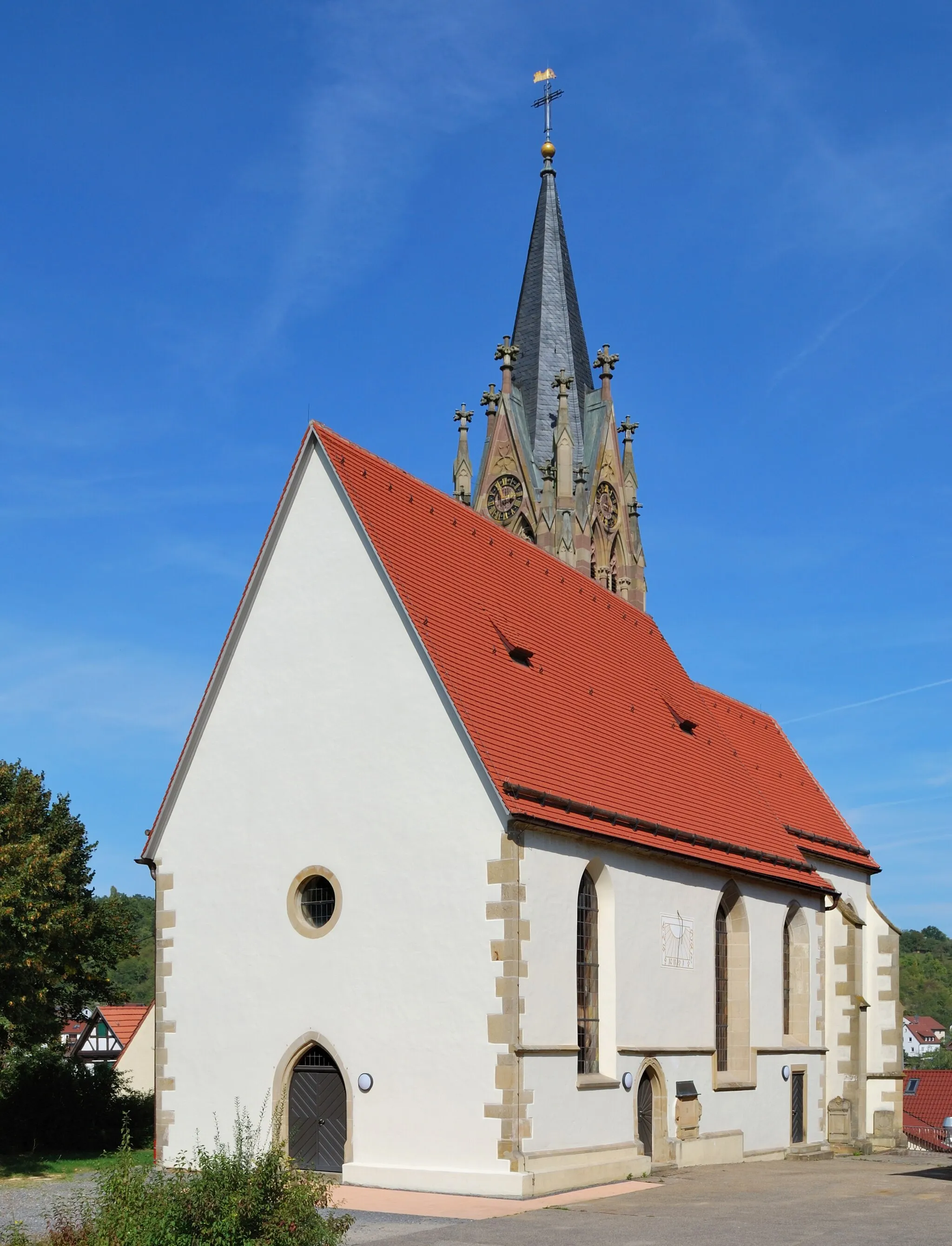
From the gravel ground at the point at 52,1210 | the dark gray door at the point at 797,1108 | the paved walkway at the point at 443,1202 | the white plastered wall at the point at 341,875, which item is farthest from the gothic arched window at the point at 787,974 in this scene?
the gravel ground at the point at 52,1210

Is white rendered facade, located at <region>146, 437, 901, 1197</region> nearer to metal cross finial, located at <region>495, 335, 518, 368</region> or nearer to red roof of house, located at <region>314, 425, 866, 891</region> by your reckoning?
red roof of house, located at <region>314, 425, 866, 891</region>

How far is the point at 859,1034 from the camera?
31344 millimetres

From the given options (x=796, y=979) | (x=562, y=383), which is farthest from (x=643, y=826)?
(x=562, y=383)

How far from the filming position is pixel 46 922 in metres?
22.3

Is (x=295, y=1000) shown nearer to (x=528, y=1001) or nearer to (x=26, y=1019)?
(x=528, y=1001)

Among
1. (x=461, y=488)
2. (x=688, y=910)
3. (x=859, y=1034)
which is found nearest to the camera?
(x=688, y=910)

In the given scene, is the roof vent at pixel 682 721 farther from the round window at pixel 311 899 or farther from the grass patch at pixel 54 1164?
the grass patch at pixel 54 1164

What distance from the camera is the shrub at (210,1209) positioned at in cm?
1025

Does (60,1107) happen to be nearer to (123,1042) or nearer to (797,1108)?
(797,1108)

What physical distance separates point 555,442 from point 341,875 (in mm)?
31896

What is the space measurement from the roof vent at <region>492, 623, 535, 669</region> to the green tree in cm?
777

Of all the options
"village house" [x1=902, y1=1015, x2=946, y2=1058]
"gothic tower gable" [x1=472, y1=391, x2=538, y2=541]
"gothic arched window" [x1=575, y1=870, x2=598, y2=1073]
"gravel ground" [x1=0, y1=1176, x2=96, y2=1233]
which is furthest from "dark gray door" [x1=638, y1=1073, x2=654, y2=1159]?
"village house" [x1=902, y1=1015, x2=946, y2=1058]

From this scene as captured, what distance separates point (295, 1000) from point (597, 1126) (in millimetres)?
4257

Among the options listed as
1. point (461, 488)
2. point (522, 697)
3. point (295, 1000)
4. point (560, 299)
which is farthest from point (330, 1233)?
point (560, 299)
